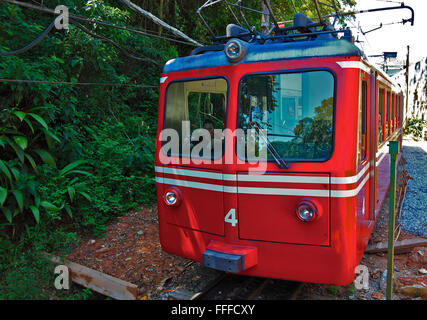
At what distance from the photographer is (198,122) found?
4656 mm

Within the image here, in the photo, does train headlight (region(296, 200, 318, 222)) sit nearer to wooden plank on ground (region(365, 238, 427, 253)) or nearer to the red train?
the red train

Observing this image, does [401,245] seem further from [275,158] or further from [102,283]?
[102,283]

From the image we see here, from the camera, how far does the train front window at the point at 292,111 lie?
379 centimetres

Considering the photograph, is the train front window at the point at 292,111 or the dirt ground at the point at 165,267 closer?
the train front window at the point at 292,111

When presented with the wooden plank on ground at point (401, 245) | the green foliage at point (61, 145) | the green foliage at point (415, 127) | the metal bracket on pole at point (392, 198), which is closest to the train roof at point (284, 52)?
the metal bracket on pole at point (392, 198)

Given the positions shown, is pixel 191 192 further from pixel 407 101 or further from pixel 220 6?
pixel 407 101

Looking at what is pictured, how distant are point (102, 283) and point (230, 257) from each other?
1.72m

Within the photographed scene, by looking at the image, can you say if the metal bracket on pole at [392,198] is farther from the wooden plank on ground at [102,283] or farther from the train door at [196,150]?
the wooden plank on ground at [102,283]

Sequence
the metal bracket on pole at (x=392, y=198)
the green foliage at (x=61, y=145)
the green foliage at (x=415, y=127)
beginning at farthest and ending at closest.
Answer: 1. the green foliage at (x=415, y=127)
2. the green foliage at (x=61, y=145)
3. the metal bracket on pole at (x=392, y=198)

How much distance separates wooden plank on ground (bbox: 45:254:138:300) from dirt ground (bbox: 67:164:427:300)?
27 cm

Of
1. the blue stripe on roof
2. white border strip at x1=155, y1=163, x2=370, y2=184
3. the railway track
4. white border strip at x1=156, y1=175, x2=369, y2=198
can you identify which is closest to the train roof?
the blue stripe on roof

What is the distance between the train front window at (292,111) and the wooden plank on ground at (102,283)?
2011 mm

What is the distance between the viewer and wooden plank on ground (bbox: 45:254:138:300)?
14.5 feet

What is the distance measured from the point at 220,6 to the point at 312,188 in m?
9.70
